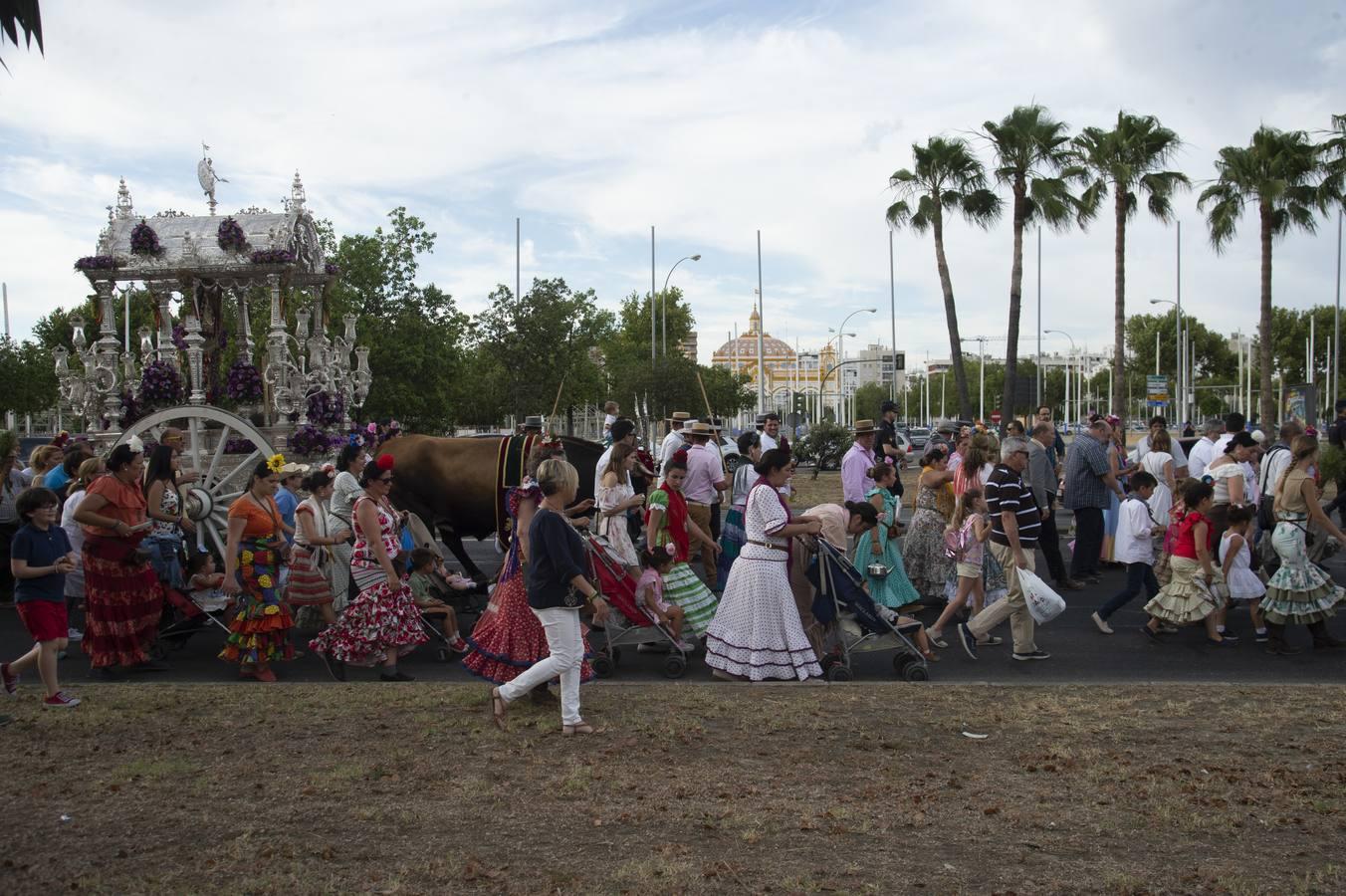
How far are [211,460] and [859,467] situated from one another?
7.08 m

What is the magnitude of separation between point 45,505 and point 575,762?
3.88m

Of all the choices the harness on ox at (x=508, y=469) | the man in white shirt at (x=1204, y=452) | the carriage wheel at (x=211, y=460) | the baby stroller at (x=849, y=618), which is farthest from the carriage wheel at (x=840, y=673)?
the man in white shirt at (x=1204, y=452)

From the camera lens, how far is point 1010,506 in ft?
30.3

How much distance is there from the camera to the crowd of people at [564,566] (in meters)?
7.41

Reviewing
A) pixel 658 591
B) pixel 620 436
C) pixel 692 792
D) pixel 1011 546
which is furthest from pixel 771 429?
pixel 692 792

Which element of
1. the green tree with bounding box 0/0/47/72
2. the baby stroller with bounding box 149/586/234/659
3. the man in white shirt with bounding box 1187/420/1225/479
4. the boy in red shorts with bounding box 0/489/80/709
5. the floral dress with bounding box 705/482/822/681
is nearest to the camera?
the green tree with bounding box 0/0/47/72

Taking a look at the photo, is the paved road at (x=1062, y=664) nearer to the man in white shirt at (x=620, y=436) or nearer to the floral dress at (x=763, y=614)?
the floral dress at (x=763, y=614)

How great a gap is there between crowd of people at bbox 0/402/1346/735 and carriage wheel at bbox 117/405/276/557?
69 centimetres

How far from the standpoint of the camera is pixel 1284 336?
88125mm

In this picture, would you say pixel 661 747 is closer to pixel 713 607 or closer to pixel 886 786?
pixel 886 786

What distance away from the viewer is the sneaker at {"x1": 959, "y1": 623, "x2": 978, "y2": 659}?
917 cm

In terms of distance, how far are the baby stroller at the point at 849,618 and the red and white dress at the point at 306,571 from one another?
373 centimetres

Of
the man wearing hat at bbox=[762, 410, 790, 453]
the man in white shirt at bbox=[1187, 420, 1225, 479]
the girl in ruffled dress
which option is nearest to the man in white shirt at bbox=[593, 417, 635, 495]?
the man wearing hat at bbox=[762, 410, 790, 453]

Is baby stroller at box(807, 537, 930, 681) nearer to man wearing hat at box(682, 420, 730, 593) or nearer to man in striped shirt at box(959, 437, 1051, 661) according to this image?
man in striped shirt at box(959, 437, 1051, 661)
